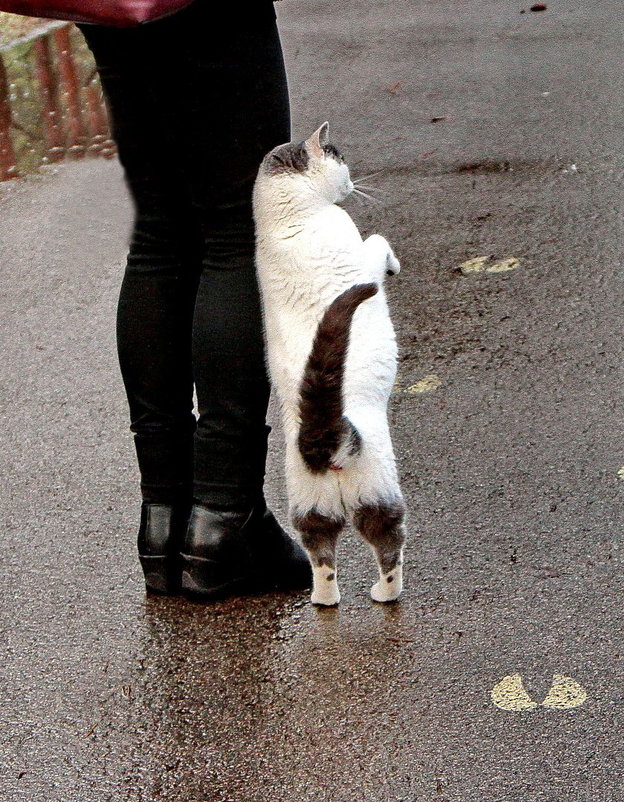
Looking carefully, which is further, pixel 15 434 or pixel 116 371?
pixel 116 371

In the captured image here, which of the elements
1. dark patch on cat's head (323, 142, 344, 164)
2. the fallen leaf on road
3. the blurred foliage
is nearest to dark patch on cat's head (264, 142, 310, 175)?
dark patch on cat's head (323, 142, 344, 164)

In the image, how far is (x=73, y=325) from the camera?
4.55 metres

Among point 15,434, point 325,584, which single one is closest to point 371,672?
point 325,584

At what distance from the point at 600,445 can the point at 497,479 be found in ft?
1.12

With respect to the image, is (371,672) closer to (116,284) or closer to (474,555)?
(474,555)

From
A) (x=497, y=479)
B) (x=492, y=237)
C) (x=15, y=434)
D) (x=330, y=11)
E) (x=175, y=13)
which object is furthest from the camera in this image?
(x=330, y=11)

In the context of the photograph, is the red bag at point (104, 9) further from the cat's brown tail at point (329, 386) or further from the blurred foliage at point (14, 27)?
the blurred foliage at point (14, 27)

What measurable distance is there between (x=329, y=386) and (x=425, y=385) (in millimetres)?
1411

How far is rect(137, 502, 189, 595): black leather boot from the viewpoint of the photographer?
2889mm

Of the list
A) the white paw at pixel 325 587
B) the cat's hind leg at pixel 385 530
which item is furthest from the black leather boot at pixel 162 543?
the cat's hind leg at pixel 385 530

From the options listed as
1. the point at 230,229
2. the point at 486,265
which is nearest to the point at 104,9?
the point at 230,229

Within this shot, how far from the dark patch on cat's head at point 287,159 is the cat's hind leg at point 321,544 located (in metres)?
0.77

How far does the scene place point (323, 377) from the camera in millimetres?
2469

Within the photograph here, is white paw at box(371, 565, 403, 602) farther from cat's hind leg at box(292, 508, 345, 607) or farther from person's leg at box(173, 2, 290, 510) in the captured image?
person's leg at box(173, 2, 290, 510)
